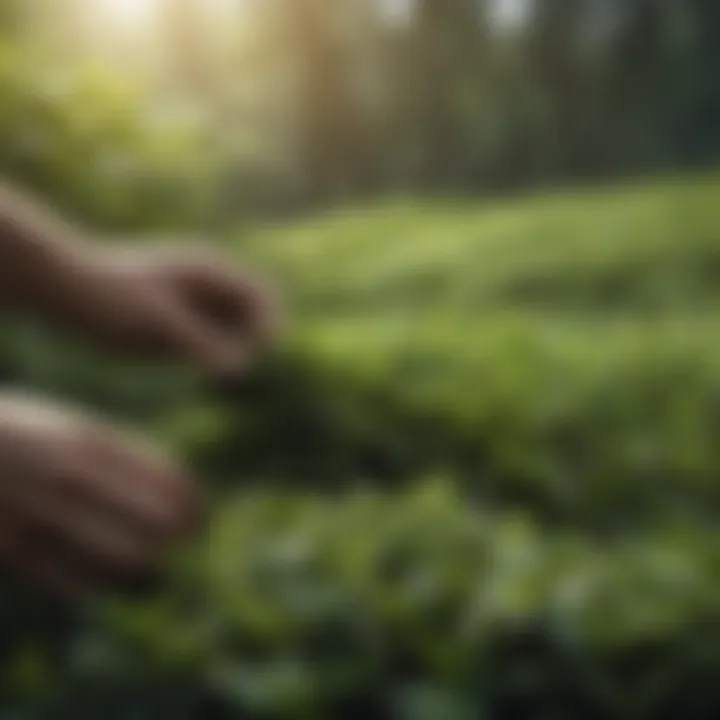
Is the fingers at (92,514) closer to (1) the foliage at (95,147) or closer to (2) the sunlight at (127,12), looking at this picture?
(1) the foliage at (95,147)

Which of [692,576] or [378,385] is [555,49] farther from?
[692,576]

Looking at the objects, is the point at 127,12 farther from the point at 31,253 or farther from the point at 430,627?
the point at 430,627

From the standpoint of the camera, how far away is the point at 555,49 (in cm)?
142

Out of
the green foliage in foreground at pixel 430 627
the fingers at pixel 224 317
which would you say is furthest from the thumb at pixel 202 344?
the green foliage in foreground at pixel 430 627

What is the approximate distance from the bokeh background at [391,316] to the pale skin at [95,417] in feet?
0.06

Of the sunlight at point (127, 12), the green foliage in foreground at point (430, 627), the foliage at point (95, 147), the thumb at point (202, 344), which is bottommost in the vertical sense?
the green foliage in foreground at point (430, 627)

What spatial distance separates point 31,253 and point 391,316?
28 centimetres

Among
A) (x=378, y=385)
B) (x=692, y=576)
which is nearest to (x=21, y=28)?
(x=378, y=385)

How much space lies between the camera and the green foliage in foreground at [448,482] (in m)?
1.28

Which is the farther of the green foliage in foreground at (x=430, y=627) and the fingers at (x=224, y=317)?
the fingers at (x=224, y=317)

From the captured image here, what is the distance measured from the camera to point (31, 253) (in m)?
1.37

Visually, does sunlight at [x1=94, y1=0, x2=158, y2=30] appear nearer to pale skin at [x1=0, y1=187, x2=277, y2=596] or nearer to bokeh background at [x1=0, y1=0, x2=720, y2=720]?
bokeh background at [x1=0, y1=0, x2=720, y2=720]

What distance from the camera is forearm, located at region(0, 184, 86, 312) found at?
1.37m

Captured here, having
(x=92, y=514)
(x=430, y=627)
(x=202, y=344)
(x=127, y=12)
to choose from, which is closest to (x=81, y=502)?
(x=92, y=514)
